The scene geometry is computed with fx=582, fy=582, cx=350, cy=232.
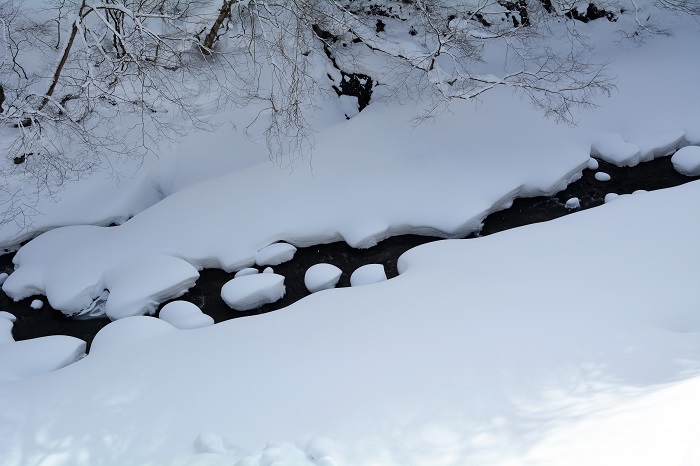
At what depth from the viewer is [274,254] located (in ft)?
18.0

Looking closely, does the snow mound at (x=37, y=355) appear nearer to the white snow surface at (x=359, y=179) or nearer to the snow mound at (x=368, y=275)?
the white snow surface at (x=359, y=179)

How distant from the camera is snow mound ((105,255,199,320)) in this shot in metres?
5.07

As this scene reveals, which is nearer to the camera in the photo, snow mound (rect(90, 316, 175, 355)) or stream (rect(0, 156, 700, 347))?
snow mound (rect(90, 316, 175, 355))

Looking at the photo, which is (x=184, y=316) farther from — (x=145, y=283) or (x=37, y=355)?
(x=37, y=355)

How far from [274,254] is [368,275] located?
38.5 inches

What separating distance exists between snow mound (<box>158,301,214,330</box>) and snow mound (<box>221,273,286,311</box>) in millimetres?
282

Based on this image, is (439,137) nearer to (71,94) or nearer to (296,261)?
(296,261)

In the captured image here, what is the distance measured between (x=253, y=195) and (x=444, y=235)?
1.94 meters

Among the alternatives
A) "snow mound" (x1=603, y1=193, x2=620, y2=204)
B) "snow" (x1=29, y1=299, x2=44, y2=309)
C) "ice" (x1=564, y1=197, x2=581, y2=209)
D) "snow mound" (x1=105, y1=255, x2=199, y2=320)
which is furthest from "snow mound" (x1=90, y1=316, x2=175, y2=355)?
"snow mound" (x1=603, y1=193, x2=620, y2=204)

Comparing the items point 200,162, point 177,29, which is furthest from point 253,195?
point 177,29

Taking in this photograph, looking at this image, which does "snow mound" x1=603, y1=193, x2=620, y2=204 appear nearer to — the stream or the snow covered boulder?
the stream

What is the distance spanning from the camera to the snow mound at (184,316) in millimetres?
4770

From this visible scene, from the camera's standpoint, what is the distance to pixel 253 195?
585 centimetres

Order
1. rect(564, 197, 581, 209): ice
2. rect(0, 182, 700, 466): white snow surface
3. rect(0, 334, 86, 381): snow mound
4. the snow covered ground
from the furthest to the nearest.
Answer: rect(564, 197, 581, 209): ice, rect(0, 334, 86, 381): snow mound, the snow covered ground, rect(0, 182, 700, 466): white snow surface
